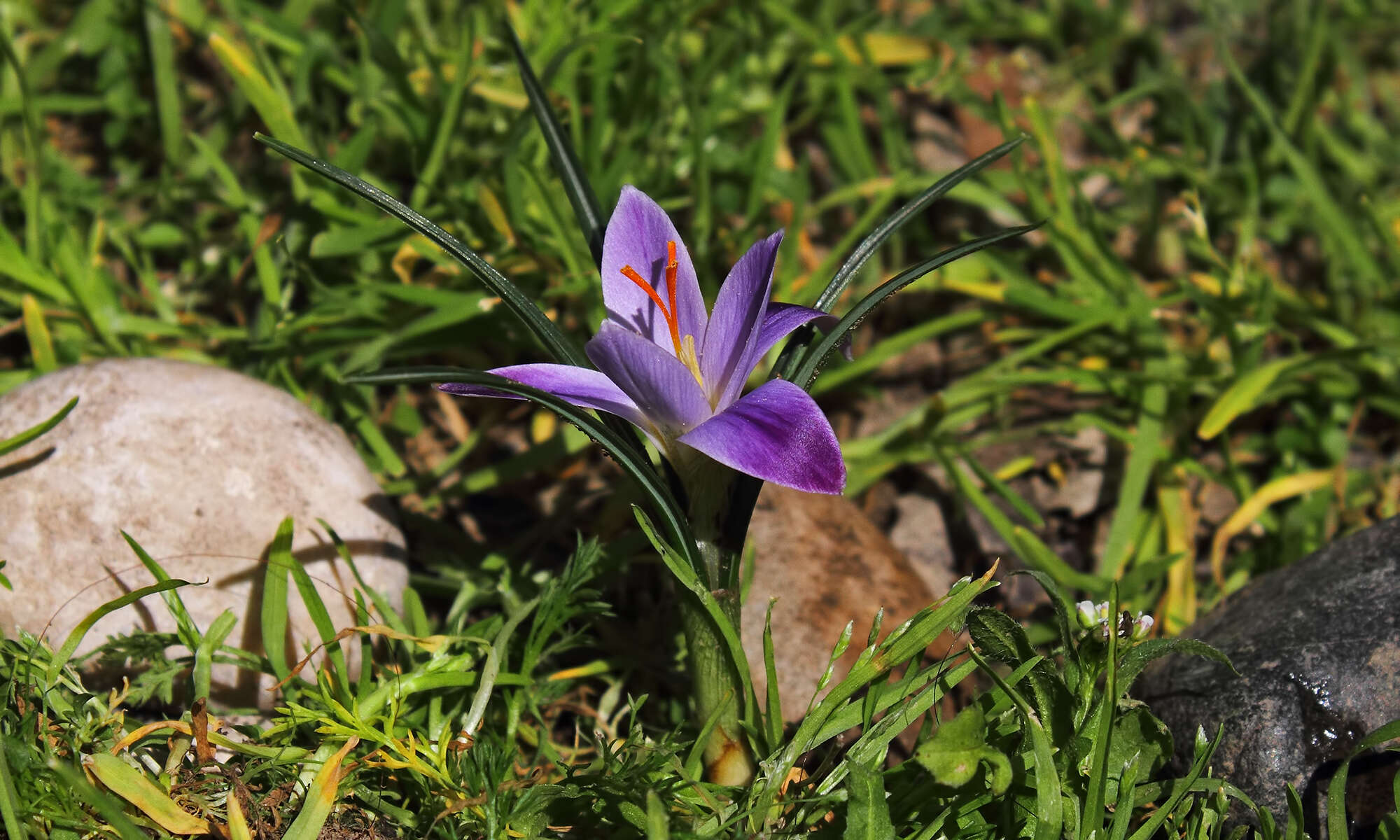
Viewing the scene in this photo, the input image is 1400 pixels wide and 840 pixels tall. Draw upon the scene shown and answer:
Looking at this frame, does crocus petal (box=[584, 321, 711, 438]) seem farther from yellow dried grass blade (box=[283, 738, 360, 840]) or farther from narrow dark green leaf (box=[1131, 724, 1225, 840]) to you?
narrow dark green leaf (box=[1131, 724, 1225, 840])

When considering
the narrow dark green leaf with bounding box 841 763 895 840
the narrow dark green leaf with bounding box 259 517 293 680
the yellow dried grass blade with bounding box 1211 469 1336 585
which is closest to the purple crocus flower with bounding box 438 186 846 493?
the narrow dark green leaf with bounding box 841 763 895 840

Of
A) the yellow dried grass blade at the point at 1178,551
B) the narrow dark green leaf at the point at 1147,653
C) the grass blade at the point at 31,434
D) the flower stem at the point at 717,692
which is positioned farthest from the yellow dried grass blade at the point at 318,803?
the yellow dried grass blade at the point at 1178,551

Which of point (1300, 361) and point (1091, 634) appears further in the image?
point (1300, 361)

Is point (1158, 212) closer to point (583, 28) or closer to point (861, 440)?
point (861, 440)

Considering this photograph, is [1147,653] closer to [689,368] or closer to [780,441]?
[780,441]

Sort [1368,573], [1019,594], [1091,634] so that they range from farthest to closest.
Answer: [1019,594], [1368,573], [1091,634]

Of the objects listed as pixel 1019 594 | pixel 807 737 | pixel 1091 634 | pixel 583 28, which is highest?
pixel 583 28

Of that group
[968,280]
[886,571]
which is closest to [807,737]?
[886,571]
